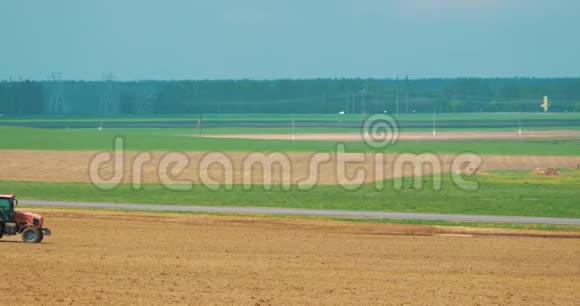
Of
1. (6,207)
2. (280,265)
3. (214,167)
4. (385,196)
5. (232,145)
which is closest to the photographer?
(280,265)

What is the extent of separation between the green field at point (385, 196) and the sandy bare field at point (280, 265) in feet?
22.8

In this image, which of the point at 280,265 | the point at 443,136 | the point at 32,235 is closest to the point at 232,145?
the point at 443,136

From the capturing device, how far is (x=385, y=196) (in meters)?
47.6

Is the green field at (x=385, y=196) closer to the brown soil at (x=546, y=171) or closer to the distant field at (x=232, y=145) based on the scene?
the brown soil at (x=546, y=171)

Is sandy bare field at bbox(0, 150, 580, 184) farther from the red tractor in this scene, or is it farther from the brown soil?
the red tractor

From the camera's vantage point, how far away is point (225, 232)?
34000mm

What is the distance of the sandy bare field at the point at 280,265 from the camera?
2141cm

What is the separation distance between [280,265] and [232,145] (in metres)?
48.3

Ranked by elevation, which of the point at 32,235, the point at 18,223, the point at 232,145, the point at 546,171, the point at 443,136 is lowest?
the point at 32,235

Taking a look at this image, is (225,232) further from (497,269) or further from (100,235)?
(497,269)

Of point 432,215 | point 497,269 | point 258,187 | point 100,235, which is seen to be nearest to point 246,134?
point 258,187

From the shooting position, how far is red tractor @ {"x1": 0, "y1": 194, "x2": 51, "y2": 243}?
29.5 meters

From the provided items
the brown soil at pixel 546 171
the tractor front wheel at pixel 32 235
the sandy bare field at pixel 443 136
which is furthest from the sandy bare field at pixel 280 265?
the sandy bare field at pixel 443 136

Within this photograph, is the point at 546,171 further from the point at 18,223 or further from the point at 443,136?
the point at 443,136
